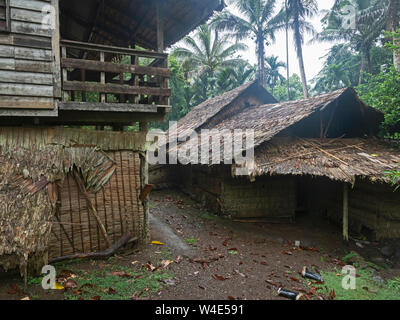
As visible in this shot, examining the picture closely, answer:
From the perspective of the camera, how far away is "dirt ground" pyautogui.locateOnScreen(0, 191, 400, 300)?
4.98 metres

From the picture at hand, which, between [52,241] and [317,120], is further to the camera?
[317,120]

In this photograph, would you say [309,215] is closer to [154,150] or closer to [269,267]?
[269,267]

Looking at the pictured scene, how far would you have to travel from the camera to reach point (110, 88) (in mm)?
5352

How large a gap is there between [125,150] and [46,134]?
164 cm

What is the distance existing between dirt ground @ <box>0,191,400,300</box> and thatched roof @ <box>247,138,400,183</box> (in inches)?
84.3

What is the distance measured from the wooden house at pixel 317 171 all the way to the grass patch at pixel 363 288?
2326 millimetres

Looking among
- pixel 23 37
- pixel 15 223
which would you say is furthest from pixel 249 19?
pixel 15 223

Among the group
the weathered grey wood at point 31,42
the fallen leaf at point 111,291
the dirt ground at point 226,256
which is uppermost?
the weathered grey wood at point 31,42

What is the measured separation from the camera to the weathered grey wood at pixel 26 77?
4359mm

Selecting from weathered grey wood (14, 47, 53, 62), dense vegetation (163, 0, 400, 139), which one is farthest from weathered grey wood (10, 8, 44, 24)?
dense vegetation (163, 0, 400, 139)

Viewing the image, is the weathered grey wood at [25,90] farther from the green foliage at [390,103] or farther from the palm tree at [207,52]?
the palm tree at [207,52]

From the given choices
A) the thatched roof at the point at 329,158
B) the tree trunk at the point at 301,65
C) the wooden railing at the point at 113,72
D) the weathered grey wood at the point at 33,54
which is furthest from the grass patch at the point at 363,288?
the tree trunk at the point at 301,65

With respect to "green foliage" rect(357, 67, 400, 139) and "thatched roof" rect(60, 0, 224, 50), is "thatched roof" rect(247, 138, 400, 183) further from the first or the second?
"thatched roof" rect(60, 0, 224, 50)

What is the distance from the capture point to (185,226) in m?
8.97
